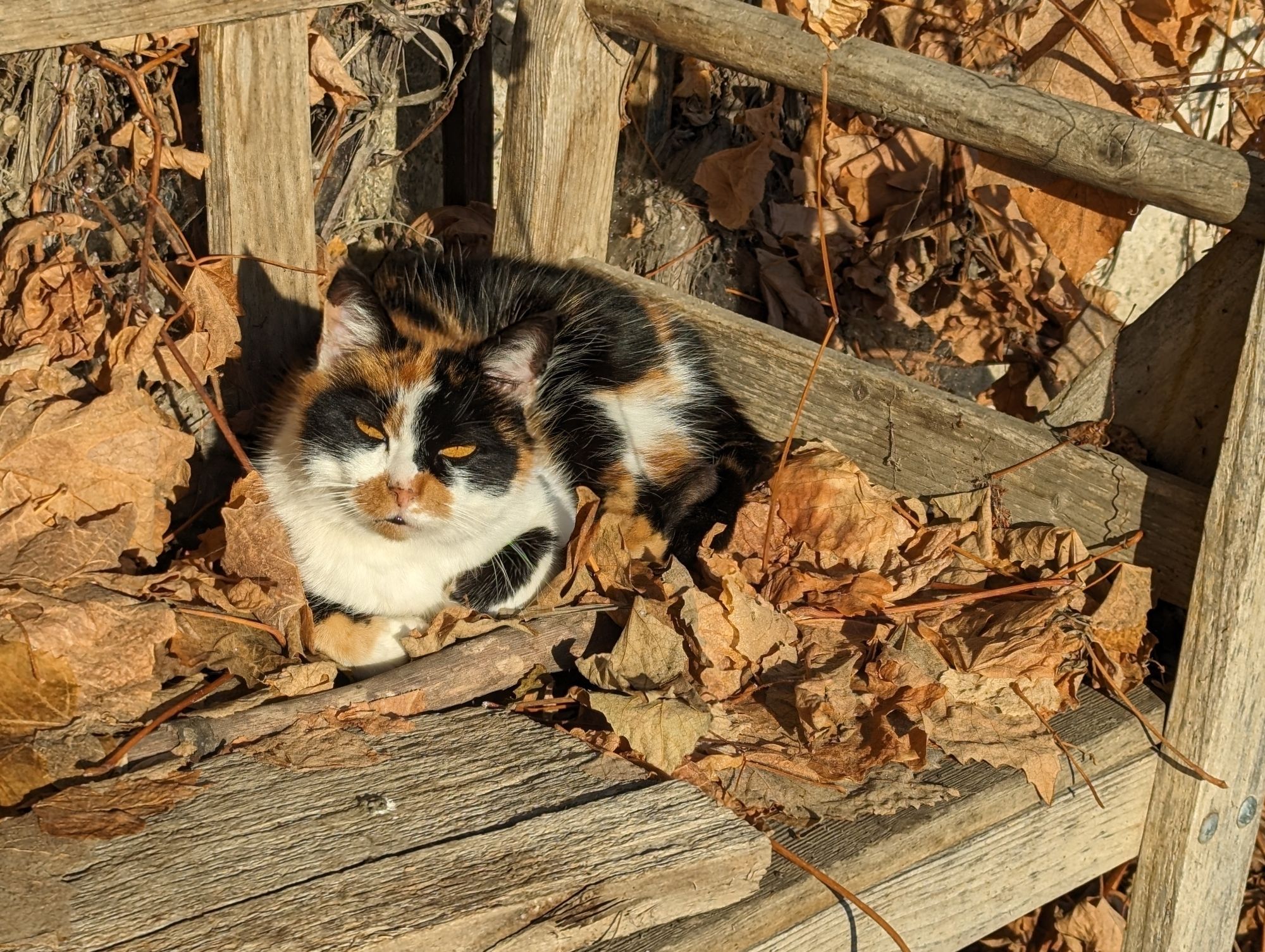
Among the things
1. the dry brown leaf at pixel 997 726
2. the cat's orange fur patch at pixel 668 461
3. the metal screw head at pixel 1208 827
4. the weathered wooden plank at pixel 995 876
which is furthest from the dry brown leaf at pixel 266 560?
the metal screw head at pixel 1208 827

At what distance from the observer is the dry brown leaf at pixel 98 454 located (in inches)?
92.0

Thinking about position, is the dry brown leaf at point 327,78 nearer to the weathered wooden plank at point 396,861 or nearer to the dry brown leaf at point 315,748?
the dry brown leaf at point 315,748

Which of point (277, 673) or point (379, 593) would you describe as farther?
point (379, 593)

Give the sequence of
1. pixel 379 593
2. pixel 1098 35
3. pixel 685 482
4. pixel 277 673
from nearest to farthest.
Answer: pixel 277 673 → pixel 379 593 → pixel 685 482 → pixel 1098 35

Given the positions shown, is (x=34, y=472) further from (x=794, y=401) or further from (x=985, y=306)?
(x=985, y=306)

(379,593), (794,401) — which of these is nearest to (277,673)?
(379,593)

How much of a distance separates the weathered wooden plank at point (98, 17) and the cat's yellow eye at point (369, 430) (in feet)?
2.88

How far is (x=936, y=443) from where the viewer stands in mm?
2740

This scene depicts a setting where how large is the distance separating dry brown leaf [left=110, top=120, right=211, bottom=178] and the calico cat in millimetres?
517

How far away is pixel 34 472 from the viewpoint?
233 cm

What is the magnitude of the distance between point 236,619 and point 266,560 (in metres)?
0.19

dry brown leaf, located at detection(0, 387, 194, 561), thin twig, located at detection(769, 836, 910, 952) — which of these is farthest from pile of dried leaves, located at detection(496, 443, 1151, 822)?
dry brown leaf, located at detection(0, 387, 194, 561)

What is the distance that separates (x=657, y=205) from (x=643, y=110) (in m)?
0.31

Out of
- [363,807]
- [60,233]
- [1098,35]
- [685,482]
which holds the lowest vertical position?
[363,807]
